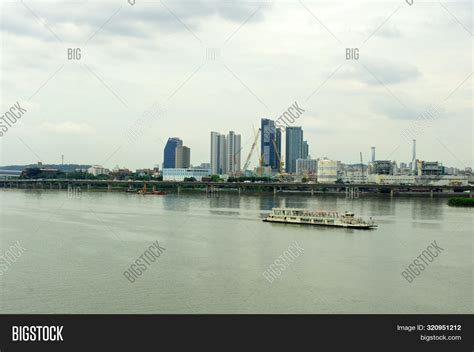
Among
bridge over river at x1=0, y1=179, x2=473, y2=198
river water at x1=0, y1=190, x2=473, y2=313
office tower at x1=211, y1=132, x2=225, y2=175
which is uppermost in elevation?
office tower at x1=211, y1=132, x2=225, y2=175

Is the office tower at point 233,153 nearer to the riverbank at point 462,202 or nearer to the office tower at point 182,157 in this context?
the office tower at point 182,157

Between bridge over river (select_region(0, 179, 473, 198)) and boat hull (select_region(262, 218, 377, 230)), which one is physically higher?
bridge over river (select_region(0, 179, 473, 198))

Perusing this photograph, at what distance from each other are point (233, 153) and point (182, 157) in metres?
12.1

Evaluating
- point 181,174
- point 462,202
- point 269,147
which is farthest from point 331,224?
point 269,147

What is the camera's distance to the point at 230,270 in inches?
327

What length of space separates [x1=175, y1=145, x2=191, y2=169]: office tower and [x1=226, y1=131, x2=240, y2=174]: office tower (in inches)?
295

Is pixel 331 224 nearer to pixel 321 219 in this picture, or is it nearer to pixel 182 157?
pixel 321 219

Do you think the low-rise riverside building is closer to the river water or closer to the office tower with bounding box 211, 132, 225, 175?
the office tower with bounding box 211, 132, 225, 175

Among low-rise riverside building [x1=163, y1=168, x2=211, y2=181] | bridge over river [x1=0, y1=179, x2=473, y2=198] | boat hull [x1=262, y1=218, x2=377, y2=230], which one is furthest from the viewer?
low-rise riverside building [x1=163, y1=168, x2=211, y2=181]

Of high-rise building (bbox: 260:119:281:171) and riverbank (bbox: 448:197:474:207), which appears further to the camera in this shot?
high-rise building (bbox: 260:119:281:171)

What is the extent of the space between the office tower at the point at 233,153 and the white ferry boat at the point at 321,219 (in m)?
56.4

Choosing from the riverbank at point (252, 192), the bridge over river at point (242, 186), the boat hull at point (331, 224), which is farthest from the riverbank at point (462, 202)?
the boat hull at point (331, 224)

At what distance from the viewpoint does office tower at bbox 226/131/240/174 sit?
243 feet

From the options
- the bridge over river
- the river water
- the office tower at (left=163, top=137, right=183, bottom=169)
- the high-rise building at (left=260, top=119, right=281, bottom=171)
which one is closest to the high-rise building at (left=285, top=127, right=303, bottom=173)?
the high-rise building at (left=260, top=119, right=281, bottom=171)
